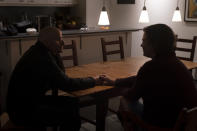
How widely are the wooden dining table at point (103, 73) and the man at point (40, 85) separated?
0.41 ft

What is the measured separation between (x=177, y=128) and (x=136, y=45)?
156 inches

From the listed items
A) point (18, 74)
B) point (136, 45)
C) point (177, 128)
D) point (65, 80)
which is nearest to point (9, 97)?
point (18, 74)

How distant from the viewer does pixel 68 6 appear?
4.73 m

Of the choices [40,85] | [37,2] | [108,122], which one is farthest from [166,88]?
[37,2]

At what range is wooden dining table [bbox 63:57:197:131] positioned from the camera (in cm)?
208

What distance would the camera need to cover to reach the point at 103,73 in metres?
2.47

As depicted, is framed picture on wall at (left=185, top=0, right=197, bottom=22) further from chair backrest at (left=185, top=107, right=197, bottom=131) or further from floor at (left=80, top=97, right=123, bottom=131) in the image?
chair backrest at (left=185, top=107, right=197, bottom=131)

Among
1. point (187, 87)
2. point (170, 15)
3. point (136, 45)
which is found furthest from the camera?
point (136, 45)

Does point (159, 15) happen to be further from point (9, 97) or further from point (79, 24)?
point (9, 97)

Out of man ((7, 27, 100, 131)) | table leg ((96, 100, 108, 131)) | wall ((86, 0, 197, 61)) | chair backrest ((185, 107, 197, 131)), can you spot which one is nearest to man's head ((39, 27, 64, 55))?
man ((7, 27, 100, 131))

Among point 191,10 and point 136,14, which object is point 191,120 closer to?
point 191,10

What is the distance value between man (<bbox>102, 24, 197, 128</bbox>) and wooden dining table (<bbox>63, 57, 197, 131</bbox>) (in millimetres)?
423

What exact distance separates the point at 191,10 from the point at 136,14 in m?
1.06

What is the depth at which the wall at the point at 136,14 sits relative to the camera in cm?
465
